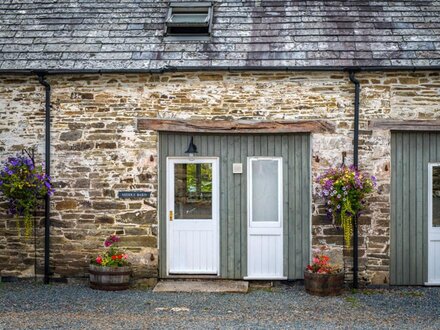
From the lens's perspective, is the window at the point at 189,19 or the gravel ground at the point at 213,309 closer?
the gravel ground at the point at 213,309

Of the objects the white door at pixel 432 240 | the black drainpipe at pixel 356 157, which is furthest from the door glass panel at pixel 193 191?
the white door at pixel 432 240

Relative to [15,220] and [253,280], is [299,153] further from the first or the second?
[15,220]

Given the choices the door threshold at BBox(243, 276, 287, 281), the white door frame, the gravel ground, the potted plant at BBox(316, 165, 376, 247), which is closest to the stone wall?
the potted plant at BBox(316, 165, 376, 247)

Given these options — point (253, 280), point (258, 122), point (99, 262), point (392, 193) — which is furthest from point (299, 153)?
point (99, 262)

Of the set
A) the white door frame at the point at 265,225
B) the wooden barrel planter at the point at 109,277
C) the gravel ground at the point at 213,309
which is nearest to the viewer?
the gravel ground at the point at 213,309

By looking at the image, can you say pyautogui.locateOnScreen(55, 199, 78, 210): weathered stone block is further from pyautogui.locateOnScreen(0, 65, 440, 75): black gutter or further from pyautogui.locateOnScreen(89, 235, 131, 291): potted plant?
pyautogui.locateOnScreen(0, 65, 440, 75): black gutter

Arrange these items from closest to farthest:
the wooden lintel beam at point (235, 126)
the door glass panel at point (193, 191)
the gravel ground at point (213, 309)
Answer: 1. the gravel ground at point (213, 309)
2. the wooden lintel beam at point (235, 126)
3. the door glass panel at point (193, 191)

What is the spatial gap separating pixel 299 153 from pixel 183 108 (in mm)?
2141

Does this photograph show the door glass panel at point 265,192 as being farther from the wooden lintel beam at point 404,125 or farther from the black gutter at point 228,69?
the wooden lintel beam at point 404,125

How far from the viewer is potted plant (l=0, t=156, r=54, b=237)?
8.94m

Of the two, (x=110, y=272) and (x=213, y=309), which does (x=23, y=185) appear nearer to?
(x=110, y=272)

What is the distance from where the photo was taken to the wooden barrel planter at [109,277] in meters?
8.84

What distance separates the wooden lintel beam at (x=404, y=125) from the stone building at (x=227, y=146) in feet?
0.06

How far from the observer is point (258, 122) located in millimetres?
9242
